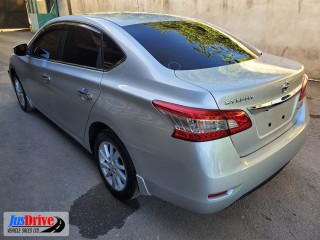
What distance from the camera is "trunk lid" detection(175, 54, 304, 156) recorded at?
1.94 m

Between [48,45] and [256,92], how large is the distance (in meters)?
2.68

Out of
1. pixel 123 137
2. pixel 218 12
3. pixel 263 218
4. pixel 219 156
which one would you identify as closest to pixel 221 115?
pixel 219 156

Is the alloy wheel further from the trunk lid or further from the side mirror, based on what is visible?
the side mirror

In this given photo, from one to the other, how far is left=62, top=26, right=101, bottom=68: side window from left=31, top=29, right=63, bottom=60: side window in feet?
0.80

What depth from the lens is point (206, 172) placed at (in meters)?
1.87

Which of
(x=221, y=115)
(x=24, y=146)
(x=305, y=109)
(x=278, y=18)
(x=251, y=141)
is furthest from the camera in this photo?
(x=278, y=18)

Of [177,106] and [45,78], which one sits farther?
[45,78]

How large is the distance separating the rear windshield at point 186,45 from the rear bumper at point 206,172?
707 mm

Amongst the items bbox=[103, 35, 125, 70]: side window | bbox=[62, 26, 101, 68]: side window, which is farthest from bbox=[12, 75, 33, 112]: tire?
bbox=[103, 35, 125, 70]: side window

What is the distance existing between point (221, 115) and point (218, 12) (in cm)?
593

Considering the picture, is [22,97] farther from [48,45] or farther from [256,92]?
[256,92]

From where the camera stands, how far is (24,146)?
3830 millimetres

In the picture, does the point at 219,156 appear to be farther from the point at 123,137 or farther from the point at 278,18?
the point at 278,18

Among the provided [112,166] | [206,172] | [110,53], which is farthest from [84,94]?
[206,172]
